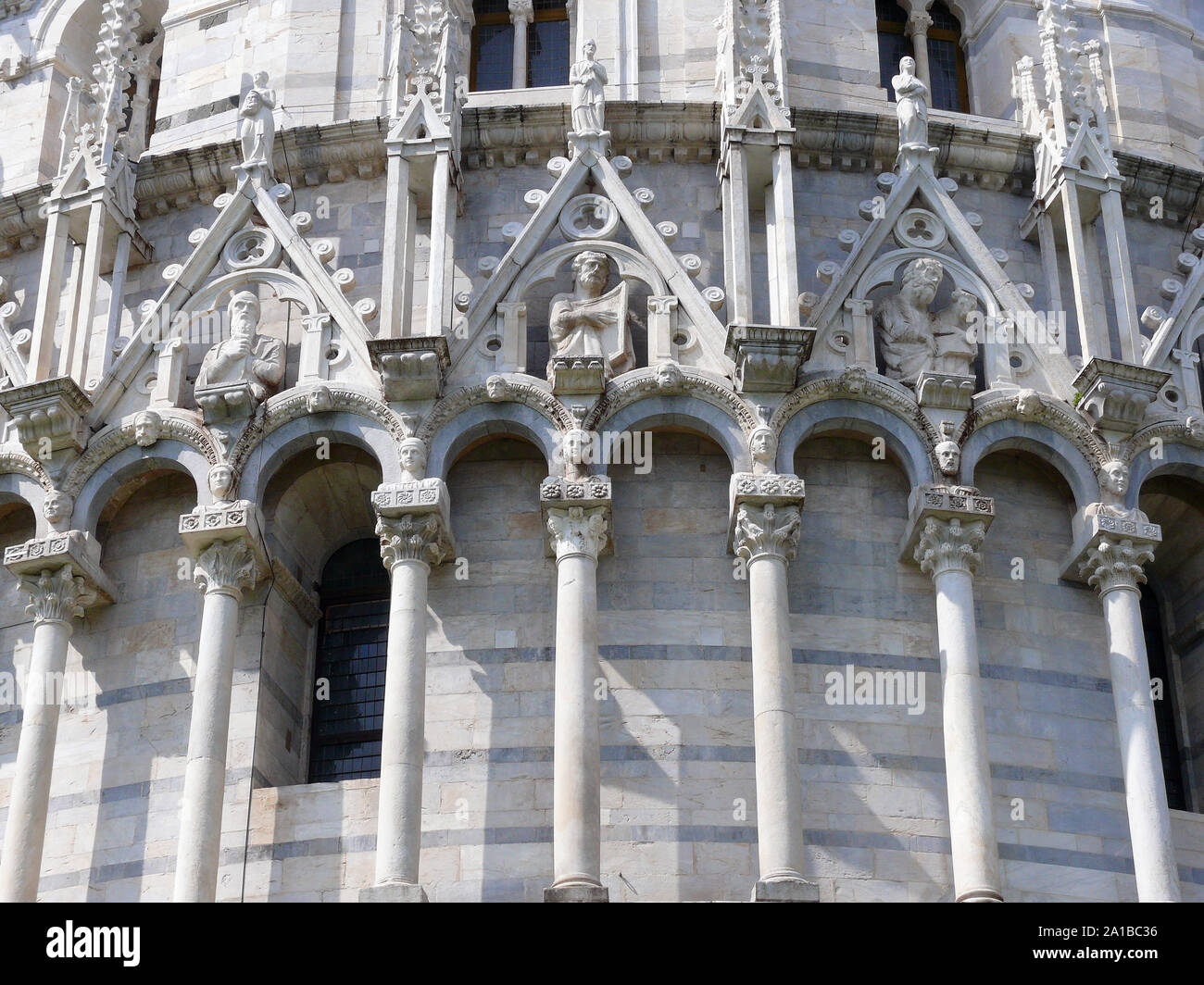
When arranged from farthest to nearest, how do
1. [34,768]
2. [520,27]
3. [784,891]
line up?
[520,27] → [34,768] → [784,891]

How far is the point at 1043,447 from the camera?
21.7 metres

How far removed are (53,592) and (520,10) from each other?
8.78 m

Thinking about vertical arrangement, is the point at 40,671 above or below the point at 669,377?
below

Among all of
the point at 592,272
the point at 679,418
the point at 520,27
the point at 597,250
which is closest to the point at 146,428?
the point at 592,272

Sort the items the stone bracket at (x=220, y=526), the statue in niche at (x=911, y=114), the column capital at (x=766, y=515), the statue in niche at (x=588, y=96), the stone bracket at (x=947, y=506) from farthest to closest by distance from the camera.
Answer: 1. the statue in niche at (x=911, y=114)
2. the statue in niche at (x=588, y=96)
3. the stone bracket at (x=220, y=526)
4. the stone bracket at (x=947, y=506)
5. the column capital at (x=766, y=515)

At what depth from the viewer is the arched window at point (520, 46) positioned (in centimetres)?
2566

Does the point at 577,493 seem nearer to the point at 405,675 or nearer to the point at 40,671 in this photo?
the point at 405,675

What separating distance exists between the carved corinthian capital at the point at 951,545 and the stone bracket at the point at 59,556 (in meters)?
7.73

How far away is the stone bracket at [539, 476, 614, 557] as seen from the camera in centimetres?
2062

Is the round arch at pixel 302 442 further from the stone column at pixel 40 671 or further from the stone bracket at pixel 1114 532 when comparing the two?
the stone bracket at pixel 1114 532

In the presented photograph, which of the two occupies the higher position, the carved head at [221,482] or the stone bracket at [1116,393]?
the stone bracket at [1116,393]

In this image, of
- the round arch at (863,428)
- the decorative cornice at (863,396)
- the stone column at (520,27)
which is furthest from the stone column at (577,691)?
the stone column at (520,27)

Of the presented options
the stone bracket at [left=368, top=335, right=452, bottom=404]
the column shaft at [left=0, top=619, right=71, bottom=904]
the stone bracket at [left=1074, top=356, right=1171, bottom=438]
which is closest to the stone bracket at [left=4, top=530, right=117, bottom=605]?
the column shaft at [left=0, top=619, right=71, bottom=904]

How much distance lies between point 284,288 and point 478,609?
155 inches
